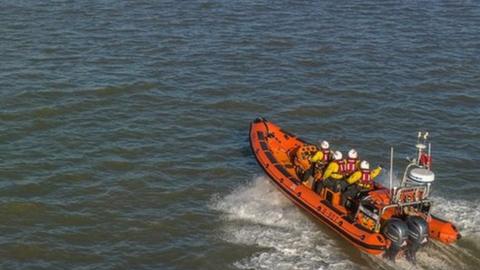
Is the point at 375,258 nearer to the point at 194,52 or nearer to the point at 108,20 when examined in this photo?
the point at 194,52

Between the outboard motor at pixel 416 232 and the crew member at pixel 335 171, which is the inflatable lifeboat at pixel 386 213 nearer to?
the outboard motor at pixel 416 232

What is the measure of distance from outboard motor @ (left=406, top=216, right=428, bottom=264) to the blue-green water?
0.70m

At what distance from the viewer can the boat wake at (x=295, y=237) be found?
1689 cm

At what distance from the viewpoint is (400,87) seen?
26.8 m

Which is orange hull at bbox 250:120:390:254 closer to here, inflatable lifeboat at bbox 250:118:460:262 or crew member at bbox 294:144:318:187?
inflatable lifeboat at bbox 250:118:460:262

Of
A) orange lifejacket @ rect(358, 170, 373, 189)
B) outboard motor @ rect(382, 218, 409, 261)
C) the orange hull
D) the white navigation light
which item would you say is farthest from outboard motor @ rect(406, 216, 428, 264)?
orange lifejacket @ rect(358, 170, 373, 189)

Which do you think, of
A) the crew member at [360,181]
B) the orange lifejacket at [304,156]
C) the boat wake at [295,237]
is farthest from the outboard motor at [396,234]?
the orange lifejacket at [304,156]

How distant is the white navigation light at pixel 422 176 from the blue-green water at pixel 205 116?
1.89 m

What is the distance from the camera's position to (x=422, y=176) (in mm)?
16375

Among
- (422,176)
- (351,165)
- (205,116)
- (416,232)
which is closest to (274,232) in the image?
(351,165)

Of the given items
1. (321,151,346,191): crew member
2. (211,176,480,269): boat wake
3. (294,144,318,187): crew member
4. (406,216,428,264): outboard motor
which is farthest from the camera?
(294,144,318,187): crew member

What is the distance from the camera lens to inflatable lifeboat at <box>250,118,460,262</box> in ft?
53.6

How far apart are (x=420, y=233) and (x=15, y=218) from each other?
33.2 feet

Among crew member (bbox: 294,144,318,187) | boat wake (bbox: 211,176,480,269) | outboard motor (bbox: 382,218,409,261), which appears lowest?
boat wake (bbox: 211,176,480,269)
